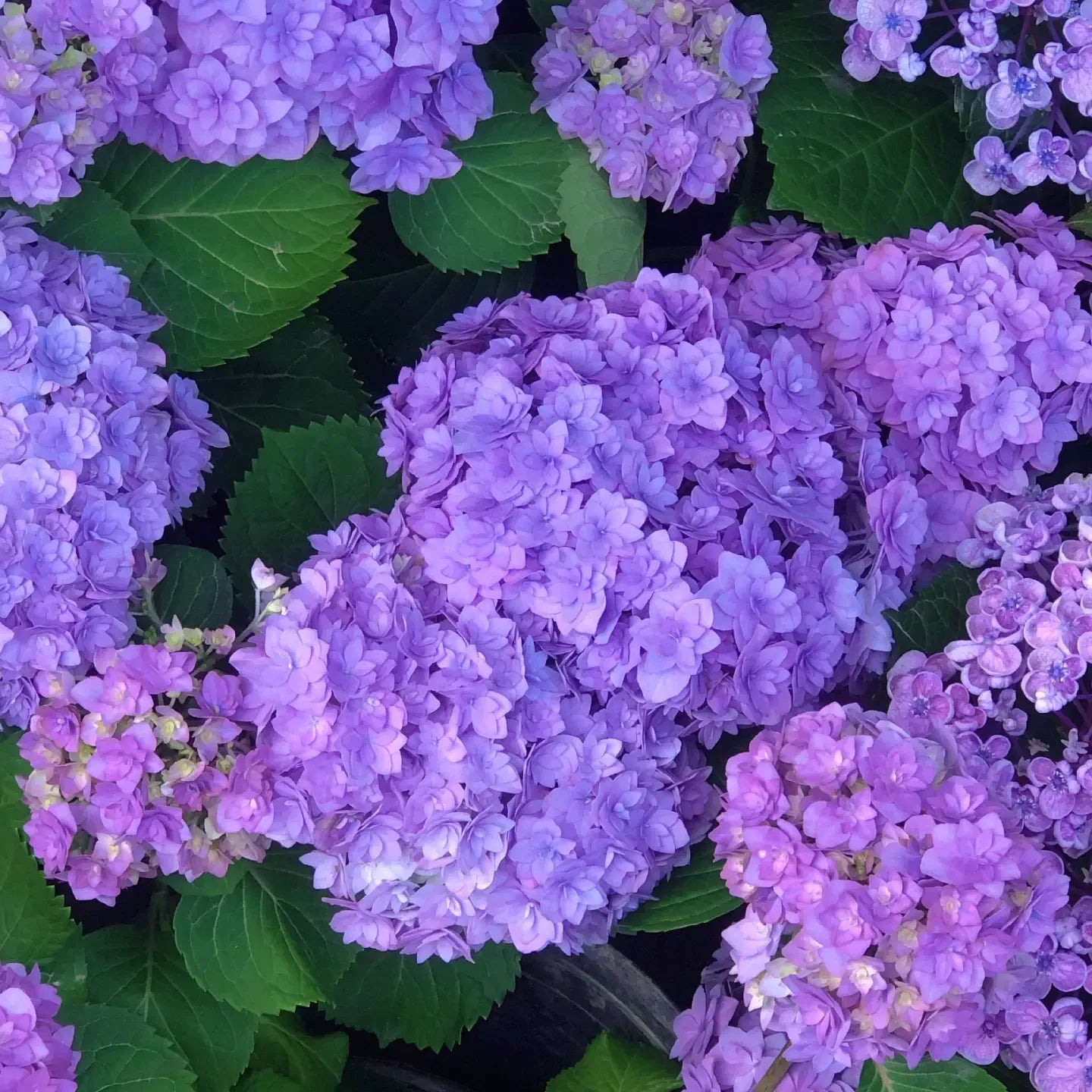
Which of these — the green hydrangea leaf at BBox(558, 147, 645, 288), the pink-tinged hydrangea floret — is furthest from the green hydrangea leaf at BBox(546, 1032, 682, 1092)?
the green hydrangea leaf at BBox(558, 147, 645, 288)

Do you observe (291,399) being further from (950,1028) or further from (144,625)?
(950,1028)

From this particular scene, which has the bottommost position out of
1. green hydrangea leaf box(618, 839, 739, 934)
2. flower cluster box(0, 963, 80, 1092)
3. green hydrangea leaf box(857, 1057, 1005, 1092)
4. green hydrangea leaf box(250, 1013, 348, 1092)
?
green hydrangea leaf box(250, 1013, 348, 1092)

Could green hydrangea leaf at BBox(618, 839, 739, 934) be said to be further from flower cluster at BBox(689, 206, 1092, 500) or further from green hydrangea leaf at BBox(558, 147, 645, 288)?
green hydrangea leaf at BBox(558, 147, 645, 288)

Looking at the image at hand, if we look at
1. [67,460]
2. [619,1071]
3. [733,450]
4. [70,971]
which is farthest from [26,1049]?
[733,450]

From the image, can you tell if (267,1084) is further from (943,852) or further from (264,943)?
(943,852)

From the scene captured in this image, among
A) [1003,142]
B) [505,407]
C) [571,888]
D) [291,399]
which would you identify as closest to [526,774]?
[571,888]

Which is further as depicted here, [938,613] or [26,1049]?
[938,613]

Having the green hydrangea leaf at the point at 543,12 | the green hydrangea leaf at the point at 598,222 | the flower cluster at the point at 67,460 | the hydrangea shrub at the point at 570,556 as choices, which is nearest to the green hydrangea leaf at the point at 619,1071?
the hydrangea shrub at the point at 570,556
